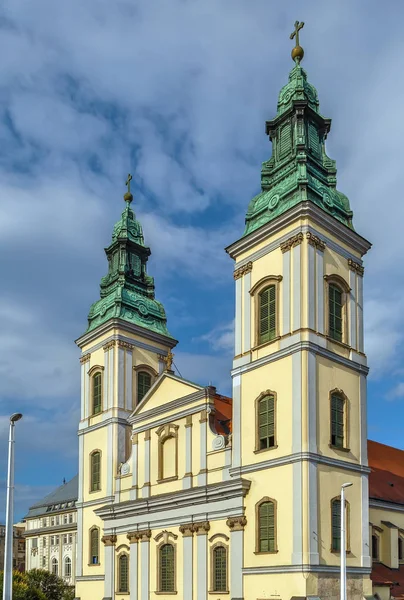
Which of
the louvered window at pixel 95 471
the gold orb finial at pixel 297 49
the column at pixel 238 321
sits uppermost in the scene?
the gold orb finial at pixel 297 49

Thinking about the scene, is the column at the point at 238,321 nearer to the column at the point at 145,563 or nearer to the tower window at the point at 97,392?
the column at the point at 145,563

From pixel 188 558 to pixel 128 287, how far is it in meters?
17.7

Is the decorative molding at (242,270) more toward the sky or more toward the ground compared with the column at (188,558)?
more toward the sky

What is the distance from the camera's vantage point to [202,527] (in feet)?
115

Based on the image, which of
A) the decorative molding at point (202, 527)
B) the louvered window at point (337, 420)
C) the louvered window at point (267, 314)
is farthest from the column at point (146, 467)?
the louvered window at point (337, 420)

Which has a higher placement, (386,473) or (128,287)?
(128,287)

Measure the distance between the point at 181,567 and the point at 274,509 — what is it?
758 centimetres

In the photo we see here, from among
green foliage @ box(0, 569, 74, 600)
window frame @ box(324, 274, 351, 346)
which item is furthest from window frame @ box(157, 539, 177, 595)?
green foliage @ box(0, 569, 74, 600)

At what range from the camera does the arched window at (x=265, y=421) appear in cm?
3206

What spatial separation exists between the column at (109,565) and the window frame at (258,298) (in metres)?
15.3

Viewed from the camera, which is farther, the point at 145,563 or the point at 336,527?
the point at 145,563

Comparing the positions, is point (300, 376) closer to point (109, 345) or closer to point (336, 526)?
point (336, 526)

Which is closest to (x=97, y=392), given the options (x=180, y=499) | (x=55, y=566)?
(x=180, y=499)

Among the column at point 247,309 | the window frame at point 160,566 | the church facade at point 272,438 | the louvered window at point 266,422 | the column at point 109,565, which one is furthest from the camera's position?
the column at point 109,565
